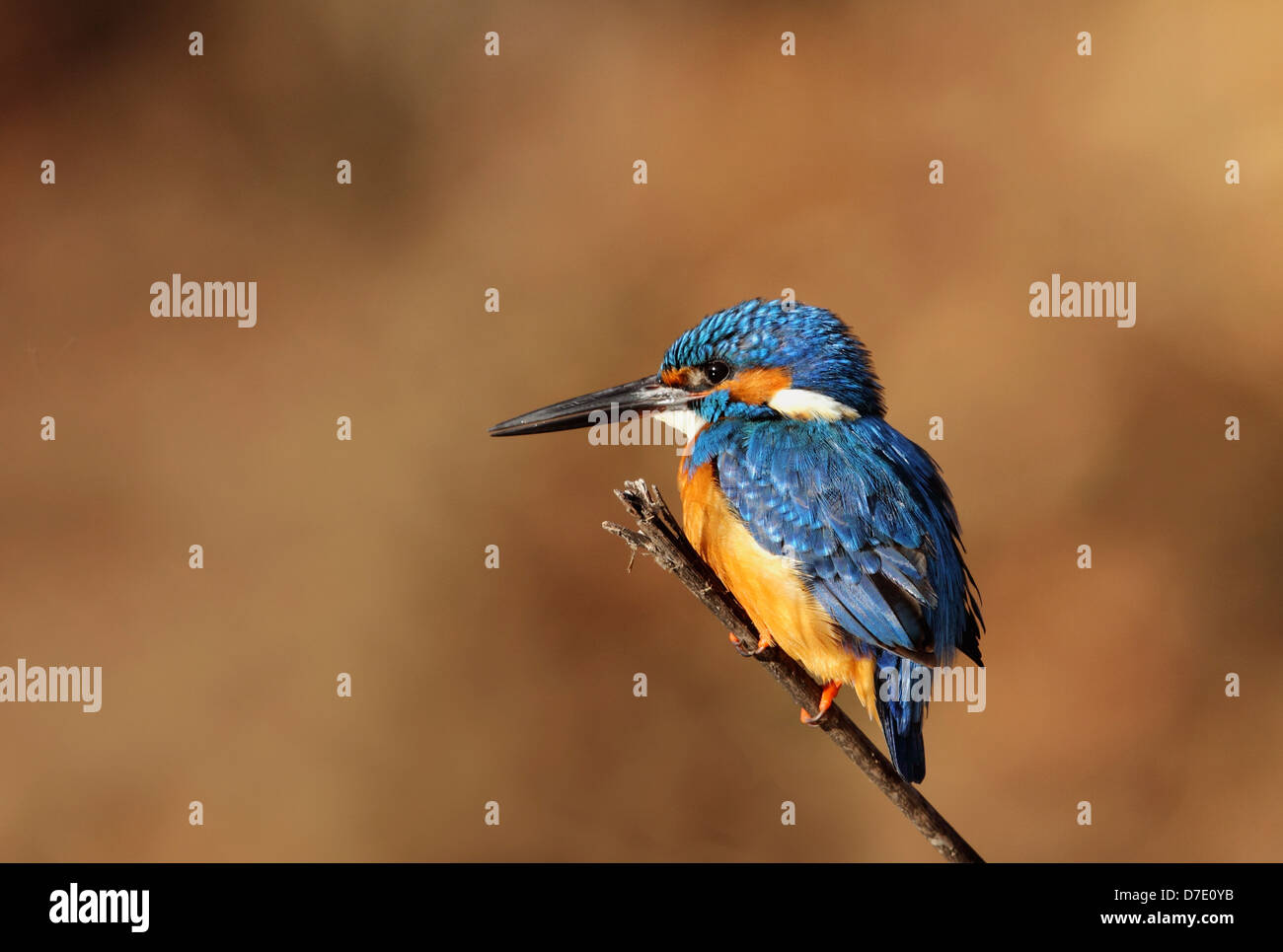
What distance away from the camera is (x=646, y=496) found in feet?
5.03

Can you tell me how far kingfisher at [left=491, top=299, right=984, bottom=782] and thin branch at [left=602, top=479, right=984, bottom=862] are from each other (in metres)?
0.04

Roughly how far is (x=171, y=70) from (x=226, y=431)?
4.98 feet

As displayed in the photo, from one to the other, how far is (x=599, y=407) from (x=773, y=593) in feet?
1.80

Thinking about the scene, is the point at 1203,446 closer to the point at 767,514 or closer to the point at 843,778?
the point at 843,778

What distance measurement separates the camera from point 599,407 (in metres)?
2.20

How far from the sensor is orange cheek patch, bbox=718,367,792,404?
2084 millimetres

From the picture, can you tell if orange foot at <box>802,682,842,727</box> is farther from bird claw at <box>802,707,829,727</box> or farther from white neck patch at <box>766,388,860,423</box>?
white neck patch at <box>766,388,860,423</box>

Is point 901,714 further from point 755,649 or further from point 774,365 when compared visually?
point 774,365

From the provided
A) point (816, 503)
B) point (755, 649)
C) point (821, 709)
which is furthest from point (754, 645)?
point (816, 503)

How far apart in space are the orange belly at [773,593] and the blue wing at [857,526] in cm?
2

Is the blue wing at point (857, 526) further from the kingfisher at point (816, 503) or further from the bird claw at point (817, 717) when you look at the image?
the bird claw at point (817, 717)

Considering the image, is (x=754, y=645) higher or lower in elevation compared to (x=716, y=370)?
lower

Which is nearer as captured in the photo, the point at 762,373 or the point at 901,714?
the point at 901,714

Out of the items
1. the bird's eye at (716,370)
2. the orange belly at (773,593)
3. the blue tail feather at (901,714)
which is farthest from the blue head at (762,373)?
the blue tail feather at (901,714)
